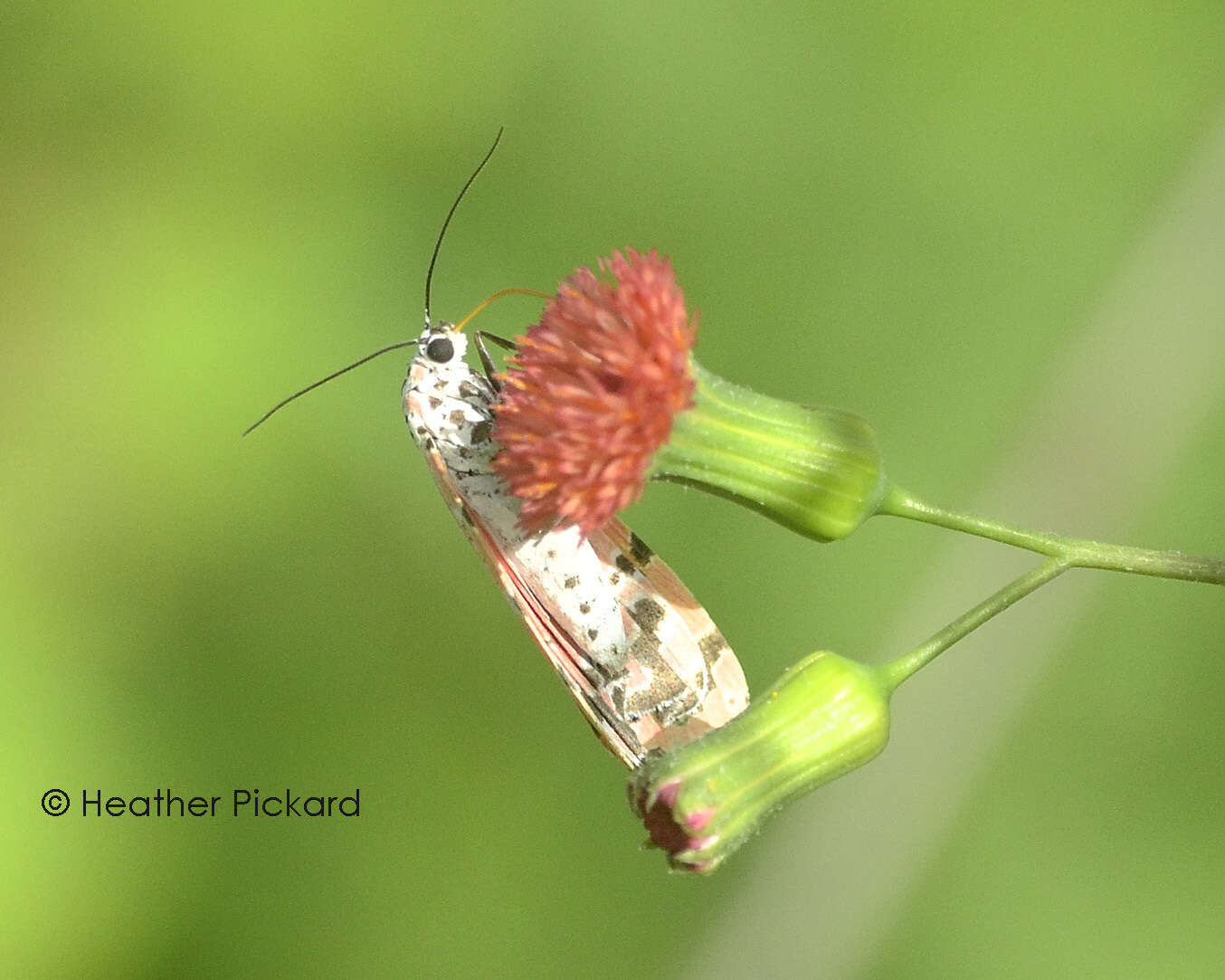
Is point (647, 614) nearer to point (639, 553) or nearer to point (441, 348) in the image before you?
point (639, 553)

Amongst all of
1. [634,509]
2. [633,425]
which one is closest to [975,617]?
[633,425]

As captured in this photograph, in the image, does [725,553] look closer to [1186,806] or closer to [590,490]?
[1186,806]

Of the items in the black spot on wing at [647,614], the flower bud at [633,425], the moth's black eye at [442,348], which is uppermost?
the moth's black eye at [442,348]

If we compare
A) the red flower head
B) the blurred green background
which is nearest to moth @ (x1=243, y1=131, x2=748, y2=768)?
the red flower head

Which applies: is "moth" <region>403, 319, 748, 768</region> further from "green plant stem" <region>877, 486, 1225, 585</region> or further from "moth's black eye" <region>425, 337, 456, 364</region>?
"green plant stem" <region>877, 486, 1225, 585</region>

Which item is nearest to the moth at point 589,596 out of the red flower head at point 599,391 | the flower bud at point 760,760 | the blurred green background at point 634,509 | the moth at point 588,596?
the moth at point 588,596

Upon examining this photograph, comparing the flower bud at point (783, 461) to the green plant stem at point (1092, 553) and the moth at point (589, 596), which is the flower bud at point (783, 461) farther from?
the moth at point (589, 596)

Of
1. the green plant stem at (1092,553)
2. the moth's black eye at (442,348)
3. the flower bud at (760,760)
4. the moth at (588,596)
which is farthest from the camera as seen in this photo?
the moth's black eye at (442,348)
